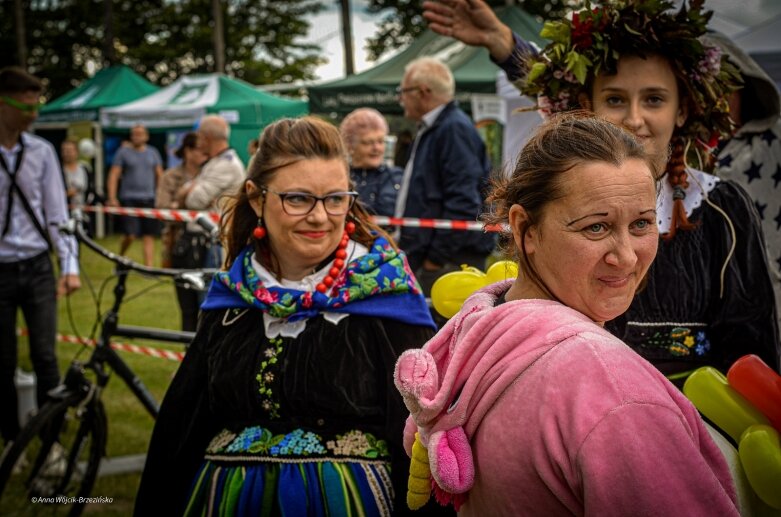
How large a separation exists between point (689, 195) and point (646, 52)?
1.37 feet

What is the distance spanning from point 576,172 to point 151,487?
1.83 metres

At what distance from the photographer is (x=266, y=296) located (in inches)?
92.9

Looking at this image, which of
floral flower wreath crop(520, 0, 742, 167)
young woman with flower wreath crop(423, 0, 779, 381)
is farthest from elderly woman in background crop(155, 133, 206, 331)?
young woman with flower wreath crop(423, 0, 779, 381)

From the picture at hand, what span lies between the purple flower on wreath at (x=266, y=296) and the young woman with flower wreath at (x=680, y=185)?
40.8 inches

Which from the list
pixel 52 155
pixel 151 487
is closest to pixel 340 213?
pixel 151 487

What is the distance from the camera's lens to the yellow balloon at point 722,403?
5.02 feet

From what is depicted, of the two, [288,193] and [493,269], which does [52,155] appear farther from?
[493,269]

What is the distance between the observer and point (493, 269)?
191cm

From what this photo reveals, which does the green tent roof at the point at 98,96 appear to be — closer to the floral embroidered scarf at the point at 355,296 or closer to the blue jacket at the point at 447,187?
the blue jacket at the point at 447,187

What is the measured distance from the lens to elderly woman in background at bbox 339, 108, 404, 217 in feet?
17.7

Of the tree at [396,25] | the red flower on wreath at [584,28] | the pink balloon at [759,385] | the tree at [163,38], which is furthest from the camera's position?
the tree at [163,38]

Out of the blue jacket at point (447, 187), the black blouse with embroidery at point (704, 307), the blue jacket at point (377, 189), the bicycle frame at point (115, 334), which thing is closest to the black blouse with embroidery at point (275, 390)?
the black blouse with embroidery at point (704, 307)

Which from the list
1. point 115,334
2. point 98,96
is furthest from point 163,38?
point 115,334

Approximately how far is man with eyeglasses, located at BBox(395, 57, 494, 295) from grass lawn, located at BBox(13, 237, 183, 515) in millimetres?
1729
